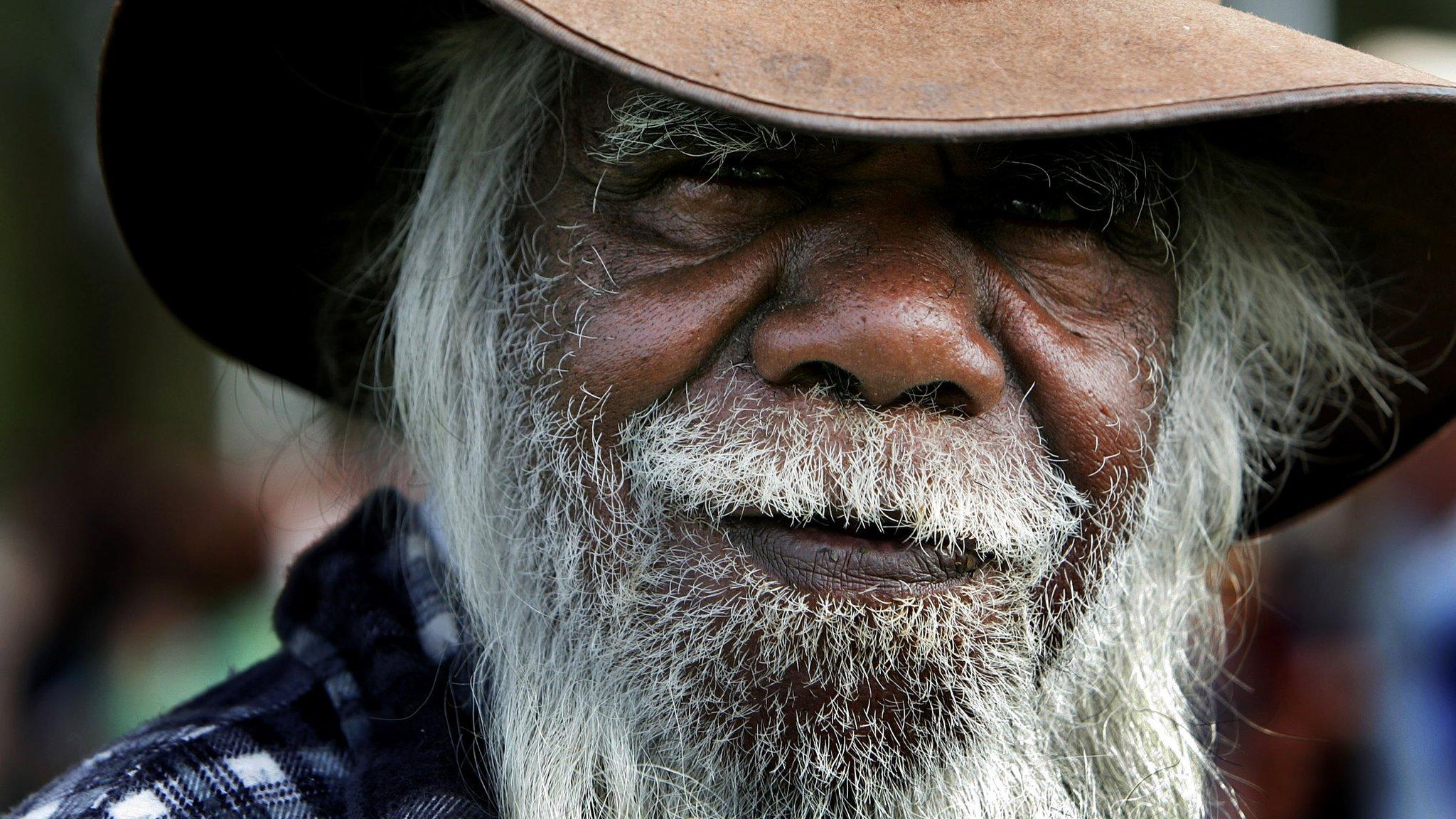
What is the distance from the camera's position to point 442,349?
164 cm

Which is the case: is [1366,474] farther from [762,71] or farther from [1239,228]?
[762,71]

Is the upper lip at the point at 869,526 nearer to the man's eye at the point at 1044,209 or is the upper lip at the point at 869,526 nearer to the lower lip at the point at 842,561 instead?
the lower lip at the point at 842,561

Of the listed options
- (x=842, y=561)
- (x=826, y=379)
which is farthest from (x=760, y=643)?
(x=826, y=379)

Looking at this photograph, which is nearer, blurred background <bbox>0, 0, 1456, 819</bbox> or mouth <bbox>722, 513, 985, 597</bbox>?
mouth <bbox>722, 513, 985, 597</bbox>

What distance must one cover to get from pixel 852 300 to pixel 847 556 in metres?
0.29

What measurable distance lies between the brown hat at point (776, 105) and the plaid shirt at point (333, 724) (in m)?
0.53

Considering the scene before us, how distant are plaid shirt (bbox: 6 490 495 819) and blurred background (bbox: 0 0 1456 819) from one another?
1.27ft

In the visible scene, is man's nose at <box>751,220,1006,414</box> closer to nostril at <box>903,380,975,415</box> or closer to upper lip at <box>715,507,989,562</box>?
nostril at <box>903,380,975,415</box>

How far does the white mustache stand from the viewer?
4.05ft

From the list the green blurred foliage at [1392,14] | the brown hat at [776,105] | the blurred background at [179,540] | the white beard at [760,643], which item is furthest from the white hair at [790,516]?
the green blurred foliage at [1392,14]

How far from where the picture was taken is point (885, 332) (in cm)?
122

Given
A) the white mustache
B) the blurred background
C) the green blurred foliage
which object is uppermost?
the white mustache

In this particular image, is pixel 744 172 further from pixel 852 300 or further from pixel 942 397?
pixel 942 397

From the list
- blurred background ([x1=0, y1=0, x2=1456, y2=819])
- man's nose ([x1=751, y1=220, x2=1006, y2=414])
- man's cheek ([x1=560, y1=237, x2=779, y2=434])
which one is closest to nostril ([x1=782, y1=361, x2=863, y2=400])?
man's nose ([x1=751, y1=220, x2=1006, y2=414])
